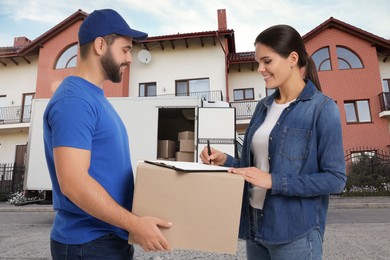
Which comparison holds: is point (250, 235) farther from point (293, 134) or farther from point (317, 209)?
point (293, 134)

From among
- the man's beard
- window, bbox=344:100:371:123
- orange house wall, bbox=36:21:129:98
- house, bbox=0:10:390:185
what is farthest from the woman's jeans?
window, bbox=344:100:371:123

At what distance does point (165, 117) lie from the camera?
827 cm

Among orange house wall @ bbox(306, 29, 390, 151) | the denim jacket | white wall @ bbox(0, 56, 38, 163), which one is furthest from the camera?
white wall @ bbox(0, 56, 38, 163)

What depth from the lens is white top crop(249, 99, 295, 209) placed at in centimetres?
162

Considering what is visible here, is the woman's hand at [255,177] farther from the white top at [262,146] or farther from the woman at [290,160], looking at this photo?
the white top at [262,146]

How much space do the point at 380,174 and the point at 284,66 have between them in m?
16.3

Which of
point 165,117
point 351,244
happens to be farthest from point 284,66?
point 165,117

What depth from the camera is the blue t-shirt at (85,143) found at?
1202mm

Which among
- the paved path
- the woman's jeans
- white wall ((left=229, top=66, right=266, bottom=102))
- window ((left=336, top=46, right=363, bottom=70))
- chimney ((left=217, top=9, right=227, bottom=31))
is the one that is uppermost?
chimney ((left=217, top=9, right=227, bottom=31))

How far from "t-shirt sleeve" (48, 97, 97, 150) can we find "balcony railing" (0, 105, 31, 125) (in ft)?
67.2

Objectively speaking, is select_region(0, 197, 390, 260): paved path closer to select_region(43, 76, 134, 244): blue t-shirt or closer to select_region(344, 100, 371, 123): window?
select_region(43, 76, 134, 244): blue t-shirt

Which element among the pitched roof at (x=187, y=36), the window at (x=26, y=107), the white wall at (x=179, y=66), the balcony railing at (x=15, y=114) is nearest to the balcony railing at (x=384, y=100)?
the white wall at (x=179, y=66)

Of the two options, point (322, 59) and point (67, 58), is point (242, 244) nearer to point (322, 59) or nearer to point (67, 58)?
point (322, 59)

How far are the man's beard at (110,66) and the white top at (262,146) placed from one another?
2.77ft
